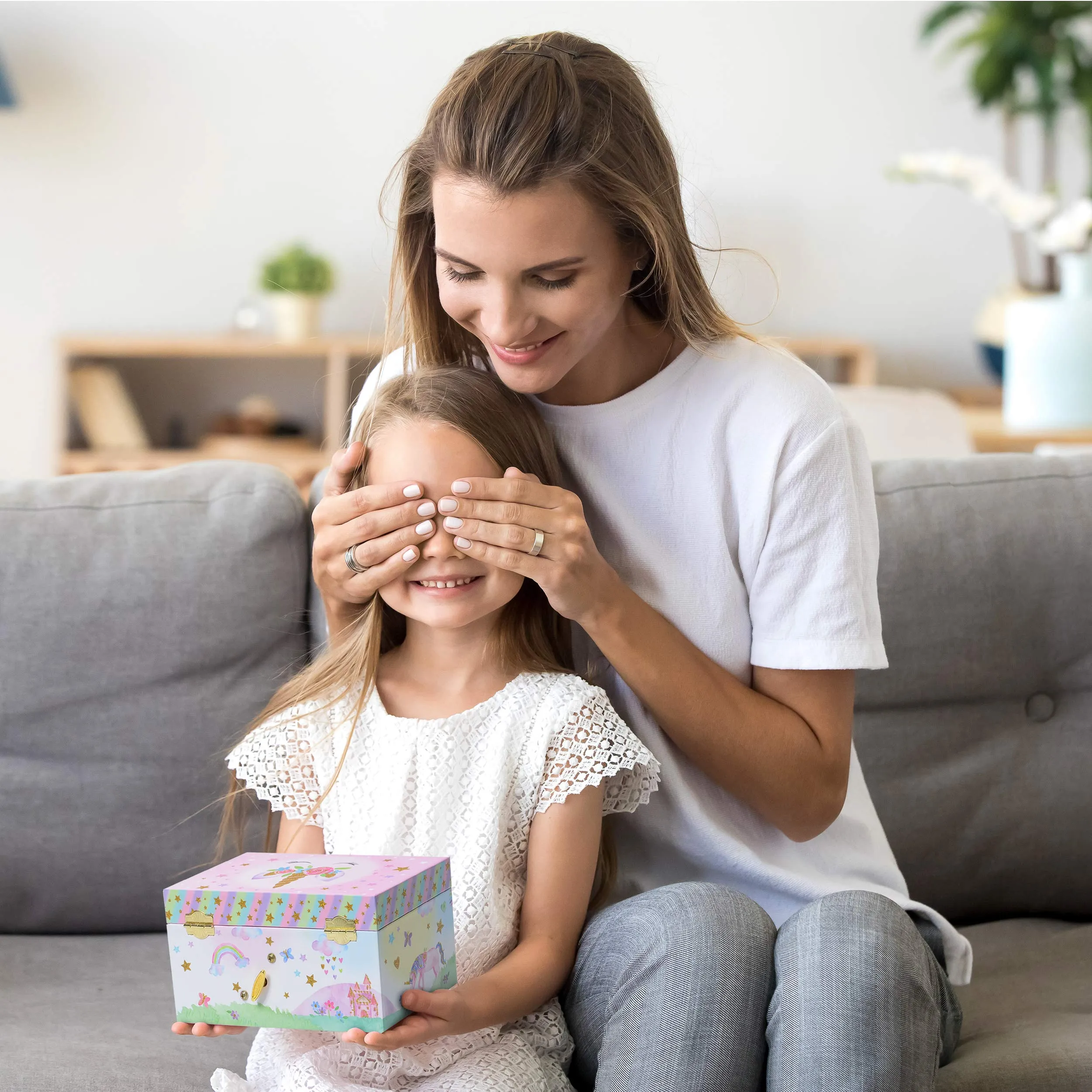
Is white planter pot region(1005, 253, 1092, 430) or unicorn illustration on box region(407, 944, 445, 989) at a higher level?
white planter pot region(1005, 253, 1092, 430)

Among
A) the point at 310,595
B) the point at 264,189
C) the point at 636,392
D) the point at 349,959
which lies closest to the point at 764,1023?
the point at 349,959

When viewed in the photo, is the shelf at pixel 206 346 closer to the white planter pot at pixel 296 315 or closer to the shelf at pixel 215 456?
the white planter pot at pixel 296 315

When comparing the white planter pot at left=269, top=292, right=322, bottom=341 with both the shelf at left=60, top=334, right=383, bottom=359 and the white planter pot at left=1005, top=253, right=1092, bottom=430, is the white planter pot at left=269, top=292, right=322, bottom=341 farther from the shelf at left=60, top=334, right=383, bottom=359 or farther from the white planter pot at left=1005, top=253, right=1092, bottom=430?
the white planter pot at left=1005, top=253, right=1092, bottom=430

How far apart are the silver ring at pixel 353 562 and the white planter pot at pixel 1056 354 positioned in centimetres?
199

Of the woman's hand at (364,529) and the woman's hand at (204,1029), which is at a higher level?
the woman's hand at (364,529)

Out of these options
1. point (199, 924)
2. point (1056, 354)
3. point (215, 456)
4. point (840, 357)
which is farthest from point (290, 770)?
point (840, 357)

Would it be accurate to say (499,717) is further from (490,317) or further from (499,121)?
(499,121)

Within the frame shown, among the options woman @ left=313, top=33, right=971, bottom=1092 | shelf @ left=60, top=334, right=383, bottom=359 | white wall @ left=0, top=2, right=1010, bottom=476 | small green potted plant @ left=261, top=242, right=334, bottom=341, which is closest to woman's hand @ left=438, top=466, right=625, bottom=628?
woman @ left=313, top=33, right=971, bottom=1092

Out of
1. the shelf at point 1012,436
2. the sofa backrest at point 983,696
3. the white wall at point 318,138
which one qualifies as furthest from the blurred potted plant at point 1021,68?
the sofa backrest at point 983,696

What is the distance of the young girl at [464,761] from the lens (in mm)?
1093

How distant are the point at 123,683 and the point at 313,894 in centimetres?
63

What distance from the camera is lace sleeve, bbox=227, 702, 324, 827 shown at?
1251mm

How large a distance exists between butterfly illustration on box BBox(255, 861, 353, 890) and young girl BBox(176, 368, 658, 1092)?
143 millimetres

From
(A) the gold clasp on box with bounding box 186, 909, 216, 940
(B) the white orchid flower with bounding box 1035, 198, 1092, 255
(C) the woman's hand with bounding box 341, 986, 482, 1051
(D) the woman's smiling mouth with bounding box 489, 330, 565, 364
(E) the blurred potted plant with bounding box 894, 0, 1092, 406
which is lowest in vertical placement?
(C) the woman's hand with bounding box 341, 986, 482, 1051
